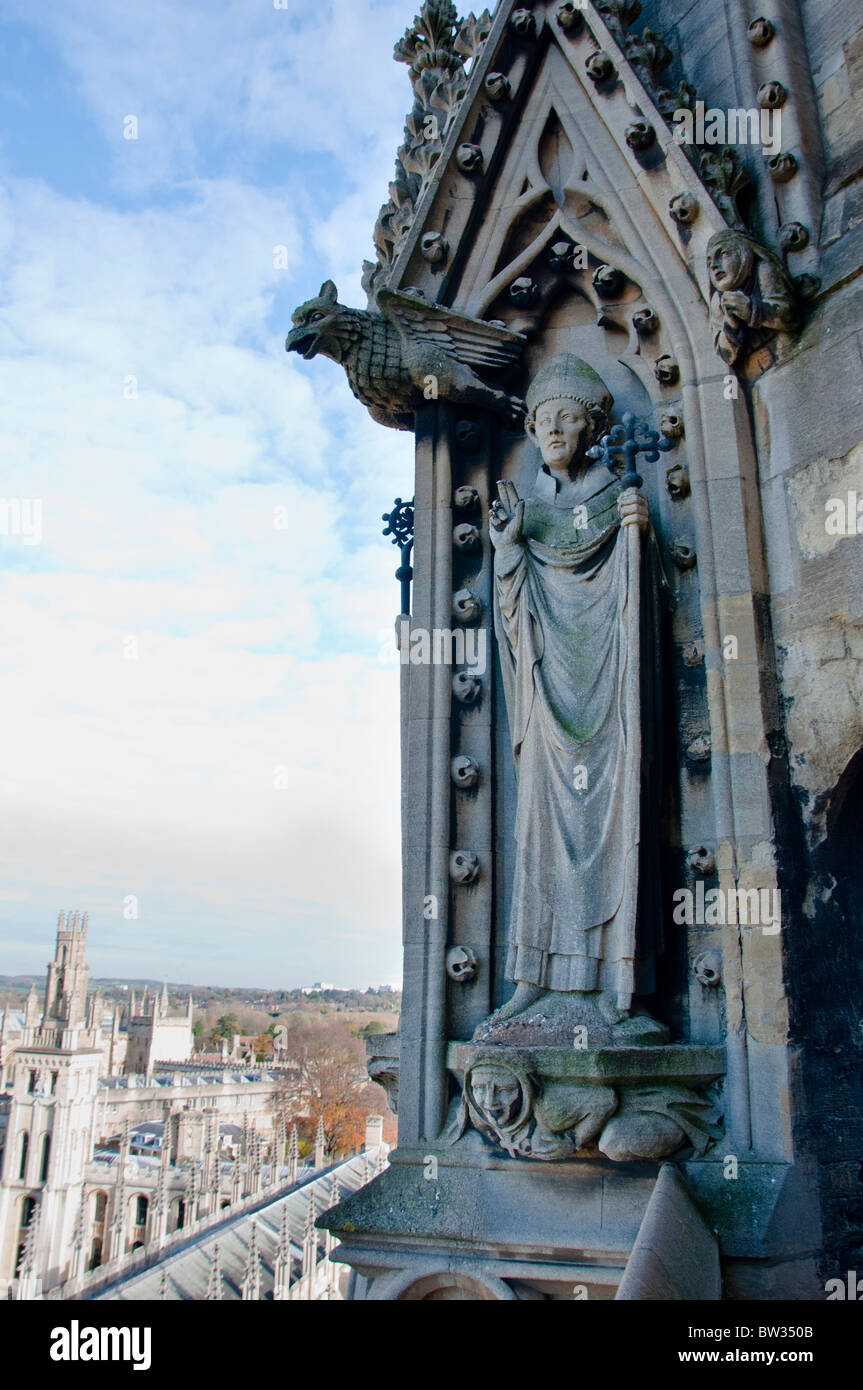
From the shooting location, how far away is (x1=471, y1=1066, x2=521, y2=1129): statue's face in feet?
16.2

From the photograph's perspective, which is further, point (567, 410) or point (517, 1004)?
point (567, 410)

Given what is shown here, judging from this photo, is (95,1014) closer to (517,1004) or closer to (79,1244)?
(79,1244)

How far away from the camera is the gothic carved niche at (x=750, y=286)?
5523 millimetres

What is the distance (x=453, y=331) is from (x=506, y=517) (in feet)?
4.72

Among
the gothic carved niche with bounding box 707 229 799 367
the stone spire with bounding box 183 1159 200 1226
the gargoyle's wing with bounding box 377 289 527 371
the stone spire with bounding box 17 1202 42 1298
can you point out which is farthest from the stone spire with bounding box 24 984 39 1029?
the gothic carved niche with bounding box 707 229 799 367

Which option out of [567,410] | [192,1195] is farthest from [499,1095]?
[192,1195]

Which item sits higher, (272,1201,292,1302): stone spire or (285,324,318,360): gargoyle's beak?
(285,324,318,360): gargoyle's beak

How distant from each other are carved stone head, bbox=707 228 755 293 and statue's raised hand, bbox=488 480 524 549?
1.56 m

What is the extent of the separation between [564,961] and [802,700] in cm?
172

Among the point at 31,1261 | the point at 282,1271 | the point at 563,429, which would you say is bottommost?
the point at 31,1261

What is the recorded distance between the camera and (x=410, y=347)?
22.1ft

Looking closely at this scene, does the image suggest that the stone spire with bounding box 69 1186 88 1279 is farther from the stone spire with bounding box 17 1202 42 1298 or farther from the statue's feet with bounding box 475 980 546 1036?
the statue's feet with bounding box 475 980 546 1036

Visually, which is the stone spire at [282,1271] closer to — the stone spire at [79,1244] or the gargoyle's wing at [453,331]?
the stone spire at [79,1244]

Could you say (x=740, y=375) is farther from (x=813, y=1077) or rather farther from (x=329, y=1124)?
(x=329, y=1124)
